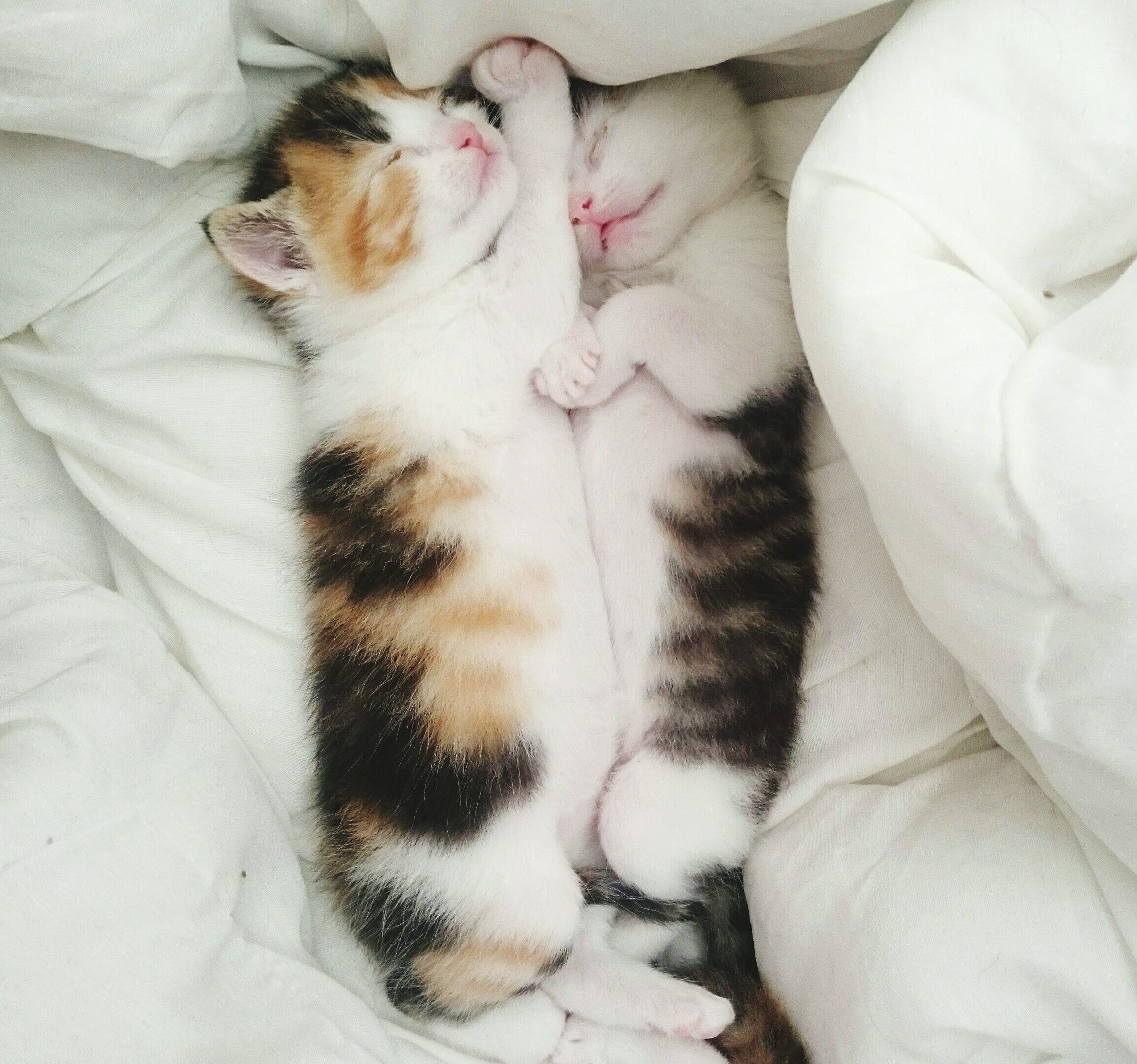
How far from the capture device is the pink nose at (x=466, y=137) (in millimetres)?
1054

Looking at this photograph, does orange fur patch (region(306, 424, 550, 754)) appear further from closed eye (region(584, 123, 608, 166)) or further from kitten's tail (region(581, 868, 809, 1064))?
closed eye (region(584, 123, 608, 166))

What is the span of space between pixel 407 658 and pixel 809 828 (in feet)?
1.76

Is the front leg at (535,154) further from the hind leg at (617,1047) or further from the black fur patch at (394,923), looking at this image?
the hind leg at (617,1047)

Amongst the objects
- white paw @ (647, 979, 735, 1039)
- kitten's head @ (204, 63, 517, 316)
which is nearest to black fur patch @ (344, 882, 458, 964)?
white paw @ (647, 979, 735, 1039)

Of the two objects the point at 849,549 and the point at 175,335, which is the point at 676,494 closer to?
the point at 849,549

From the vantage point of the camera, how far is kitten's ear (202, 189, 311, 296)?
3.28 ft

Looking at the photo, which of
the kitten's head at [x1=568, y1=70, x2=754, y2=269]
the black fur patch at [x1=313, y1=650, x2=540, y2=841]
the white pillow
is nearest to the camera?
the white pillow

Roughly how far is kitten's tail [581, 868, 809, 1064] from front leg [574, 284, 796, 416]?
59cm

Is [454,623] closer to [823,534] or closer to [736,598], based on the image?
[736,598]

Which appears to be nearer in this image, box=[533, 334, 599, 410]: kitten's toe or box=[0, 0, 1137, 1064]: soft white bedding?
box=[0, 0, 1137, 1064]: soft white bedding

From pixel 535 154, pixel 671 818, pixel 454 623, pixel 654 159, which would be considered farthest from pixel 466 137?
pixel 671 818

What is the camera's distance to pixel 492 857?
1.01m

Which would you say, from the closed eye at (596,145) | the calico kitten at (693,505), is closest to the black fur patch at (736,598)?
the calico kitten at (693,505)

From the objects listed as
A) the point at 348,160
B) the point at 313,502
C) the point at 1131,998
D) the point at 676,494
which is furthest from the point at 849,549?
the point at 348,160
